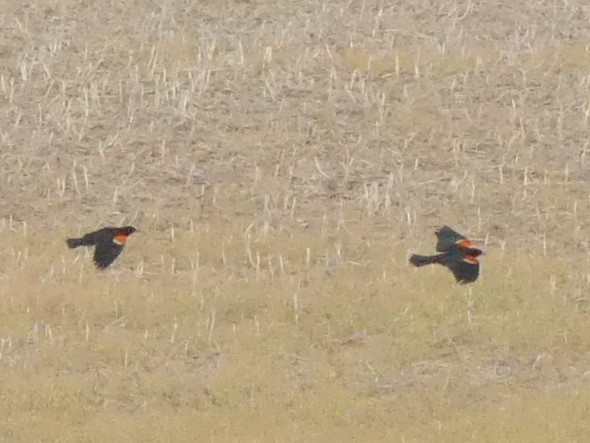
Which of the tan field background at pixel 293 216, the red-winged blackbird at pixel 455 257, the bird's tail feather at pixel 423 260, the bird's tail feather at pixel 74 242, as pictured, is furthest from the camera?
the bird's tail feather at pixel 74 242

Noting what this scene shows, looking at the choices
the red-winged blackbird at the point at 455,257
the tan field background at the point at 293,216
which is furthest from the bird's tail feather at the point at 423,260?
the tan field background at the point at 293,216

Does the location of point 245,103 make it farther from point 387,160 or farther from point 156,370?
point 156,370

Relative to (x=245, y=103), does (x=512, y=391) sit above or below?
below

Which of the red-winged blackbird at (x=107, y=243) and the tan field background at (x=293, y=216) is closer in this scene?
the tan field background at (x=293, y=216)

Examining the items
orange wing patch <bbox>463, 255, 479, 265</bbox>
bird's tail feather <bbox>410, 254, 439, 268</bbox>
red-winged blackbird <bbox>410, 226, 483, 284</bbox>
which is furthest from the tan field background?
orange wing patch <bbox>463, 255, 479, 265</bbox>

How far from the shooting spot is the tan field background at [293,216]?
10500 millimetres

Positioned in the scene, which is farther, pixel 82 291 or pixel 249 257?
pixel 249 257

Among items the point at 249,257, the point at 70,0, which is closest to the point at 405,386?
the point at 249,257

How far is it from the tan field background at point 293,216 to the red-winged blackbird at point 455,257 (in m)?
0.43

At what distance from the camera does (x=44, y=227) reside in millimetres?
13547

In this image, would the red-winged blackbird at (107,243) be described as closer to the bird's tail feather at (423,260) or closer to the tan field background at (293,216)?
the tan field background at (293,216)

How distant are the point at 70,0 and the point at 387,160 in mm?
7094

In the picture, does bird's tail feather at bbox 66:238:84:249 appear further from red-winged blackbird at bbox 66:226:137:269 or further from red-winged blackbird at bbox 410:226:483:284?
red-winged blackbird at bbox 410:226:483:284

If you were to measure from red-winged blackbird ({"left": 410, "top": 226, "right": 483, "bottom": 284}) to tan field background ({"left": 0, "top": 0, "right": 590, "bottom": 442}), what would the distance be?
17.0 inches
